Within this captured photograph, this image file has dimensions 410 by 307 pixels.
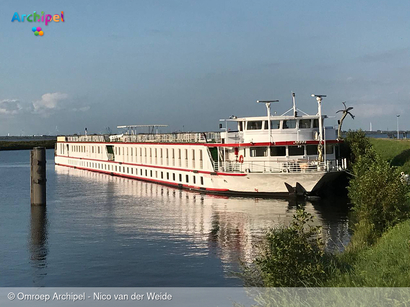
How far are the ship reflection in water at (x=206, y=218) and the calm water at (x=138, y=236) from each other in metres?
0.06

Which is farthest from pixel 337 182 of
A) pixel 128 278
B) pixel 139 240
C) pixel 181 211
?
pixel 128 278

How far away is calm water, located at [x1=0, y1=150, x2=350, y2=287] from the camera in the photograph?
2512cm

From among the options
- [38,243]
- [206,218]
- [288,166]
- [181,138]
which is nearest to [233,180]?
[288,166]

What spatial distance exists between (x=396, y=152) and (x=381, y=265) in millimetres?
40067

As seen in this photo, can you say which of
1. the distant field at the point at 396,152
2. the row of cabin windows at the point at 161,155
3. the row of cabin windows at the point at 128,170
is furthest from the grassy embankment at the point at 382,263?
the row of cabin windows at the point at 161,155

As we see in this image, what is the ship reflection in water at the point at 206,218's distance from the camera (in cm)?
3109

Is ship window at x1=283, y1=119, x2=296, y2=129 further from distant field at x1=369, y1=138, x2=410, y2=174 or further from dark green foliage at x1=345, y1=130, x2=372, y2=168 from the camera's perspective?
distant field at x1=369, y1=138, x2=410, y2=174

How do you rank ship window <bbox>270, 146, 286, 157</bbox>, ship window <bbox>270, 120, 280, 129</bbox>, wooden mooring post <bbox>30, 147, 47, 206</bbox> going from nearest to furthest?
wooden mooring post <bbox>30, 147, 47, 206</bbox>, ship window <bbox>270, 146, 286, 157</bbox>, ship window <bbox>270, 120, 280, 129</bbox>

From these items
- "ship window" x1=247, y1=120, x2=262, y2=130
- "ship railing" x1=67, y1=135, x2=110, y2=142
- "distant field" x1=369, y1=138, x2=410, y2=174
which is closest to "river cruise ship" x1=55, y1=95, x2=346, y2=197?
"ship window" x1=247, y1=120, x2=262, y2=130

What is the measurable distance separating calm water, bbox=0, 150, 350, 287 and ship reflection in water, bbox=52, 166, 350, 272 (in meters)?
0.06

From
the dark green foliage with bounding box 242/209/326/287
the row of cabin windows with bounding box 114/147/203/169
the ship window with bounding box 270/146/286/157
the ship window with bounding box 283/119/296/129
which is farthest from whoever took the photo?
the row of cabin windows with bounding box 114/147/203/169

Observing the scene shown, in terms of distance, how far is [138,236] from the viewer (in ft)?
111

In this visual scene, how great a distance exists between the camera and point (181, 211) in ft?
145

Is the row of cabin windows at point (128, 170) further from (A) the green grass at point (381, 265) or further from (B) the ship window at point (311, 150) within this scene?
(A) the green grass at point (381, 265)
